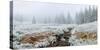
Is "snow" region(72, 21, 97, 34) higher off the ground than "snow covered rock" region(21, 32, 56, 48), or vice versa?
"snow" region(72, 21, 97, 34)

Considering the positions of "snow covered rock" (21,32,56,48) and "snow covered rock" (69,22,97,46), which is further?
"snow covered rock" (69,22,97,46)

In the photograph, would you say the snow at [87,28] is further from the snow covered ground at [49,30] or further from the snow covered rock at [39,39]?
the snow covered rock at [39,39]

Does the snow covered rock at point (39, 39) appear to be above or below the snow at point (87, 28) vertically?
below

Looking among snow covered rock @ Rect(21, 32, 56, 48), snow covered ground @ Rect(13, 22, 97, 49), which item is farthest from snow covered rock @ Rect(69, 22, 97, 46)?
snow covered rock @ Rect(21, 32, 56, 48)

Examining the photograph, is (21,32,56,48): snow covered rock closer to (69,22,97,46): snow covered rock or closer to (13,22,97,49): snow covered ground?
(13,22,97,49): snow covered ground

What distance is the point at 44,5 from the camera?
2029 mm

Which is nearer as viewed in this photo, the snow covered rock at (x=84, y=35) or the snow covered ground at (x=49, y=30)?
the snow covered ground at (x=49, y=30)

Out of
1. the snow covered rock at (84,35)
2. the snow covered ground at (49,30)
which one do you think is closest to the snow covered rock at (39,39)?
the snow covered ground at (49,30)

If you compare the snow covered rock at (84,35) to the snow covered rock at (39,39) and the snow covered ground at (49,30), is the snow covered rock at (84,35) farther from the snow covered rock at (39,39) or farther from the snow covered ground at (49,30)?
the snow covered rock at (39,39)

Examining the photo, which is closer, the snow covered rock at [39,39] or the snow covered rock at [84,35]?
the snow covered rock at [39,39]

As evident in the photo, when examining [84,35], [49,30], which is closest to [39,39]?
[49,30]

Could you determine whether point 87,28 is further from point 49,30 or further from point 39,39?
point 39,39

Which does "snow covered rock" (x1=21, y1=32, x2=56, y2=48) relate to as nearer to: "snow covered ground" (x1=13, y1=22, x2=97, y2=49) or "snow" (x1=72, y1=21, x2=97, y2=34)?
"snow covered ground" (x1=13, y1=22, x2=97, y2=49)

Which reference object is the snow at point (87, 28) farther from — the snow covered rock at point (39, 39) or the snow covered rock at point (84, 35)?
the snow covered rock at point (39, 39)
